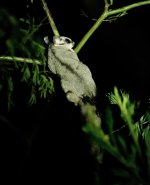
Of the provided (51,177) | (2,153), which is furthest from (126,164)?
(2,153)

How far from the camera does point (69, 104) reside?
0.93 m

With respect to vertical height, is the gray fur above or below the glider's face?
below

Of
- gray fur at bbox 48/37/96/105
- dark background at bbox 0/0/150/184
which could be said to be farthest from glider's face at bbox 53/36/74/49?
dark background at bbox 0/0/150/184

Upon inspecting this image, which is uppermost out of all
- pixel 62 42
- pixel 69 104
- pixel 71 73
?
pixel 62 42

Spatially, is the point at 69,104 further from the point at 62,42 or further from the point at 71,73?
the point at 62,42

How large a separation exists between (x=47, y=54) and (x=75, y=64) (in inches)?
5.1

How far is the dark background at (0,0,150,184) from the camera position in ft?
2.82

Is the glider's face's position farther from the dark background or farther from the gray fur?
the dark background

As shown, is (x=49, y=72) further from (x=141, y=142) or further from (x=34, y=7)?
(x=141, y=142)

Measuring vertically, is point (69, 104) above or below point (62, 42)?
below

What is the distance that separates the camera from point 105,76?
64.7 inches

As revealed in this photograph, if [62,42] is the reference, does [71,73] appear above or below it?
below

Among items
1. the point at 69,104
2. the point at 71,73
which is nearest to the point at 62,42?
the point at 71,73

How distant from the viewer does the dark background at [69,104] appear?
0.86m
